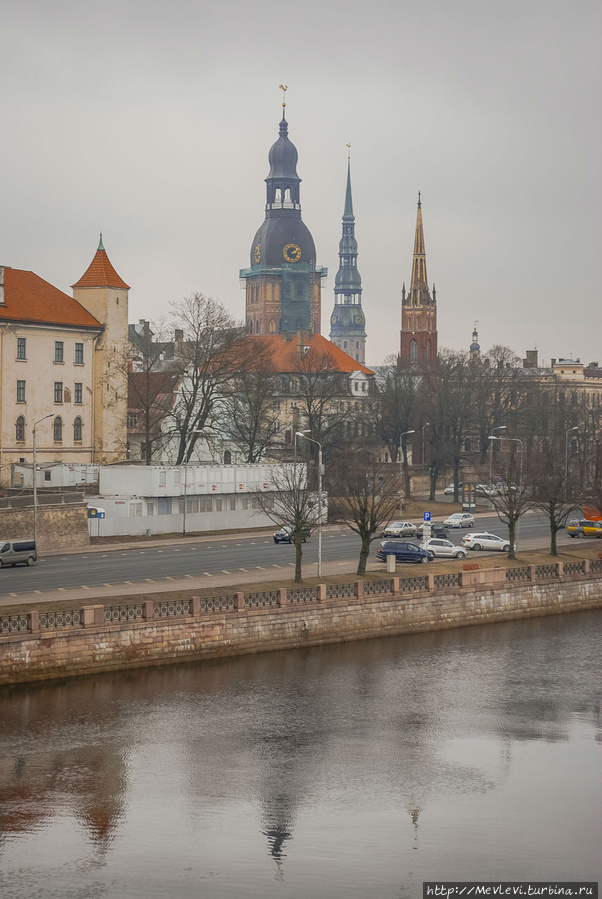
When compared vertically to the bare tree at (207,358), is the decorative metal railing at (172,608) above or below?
below

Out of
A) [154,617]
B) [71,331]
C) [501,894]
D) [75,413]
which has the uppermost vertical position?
[71,331]

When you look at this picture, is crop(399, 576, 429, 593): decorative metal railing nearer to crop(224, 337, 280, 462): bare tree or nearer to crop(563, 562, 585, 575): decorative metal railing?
crop(563, 562, 585, 575): decorative metal railing

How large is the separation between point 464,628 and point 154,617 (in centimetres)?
1624

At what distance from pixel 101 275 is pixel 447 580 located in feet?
153

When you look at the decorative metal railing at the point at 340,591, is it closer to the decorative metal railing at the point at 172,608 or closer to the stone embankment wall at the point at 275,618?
the stone embankment wall at the point at 275,618

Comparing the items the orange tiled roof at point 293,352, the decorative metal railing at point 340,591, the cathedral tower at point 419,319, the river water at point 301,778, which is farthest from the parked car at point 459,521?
the cathedral tower at point 419,319

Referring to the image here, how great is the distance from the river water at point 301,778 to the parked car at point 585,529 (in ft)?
114

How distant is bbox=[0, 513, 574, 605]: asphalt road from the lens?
4912 cm

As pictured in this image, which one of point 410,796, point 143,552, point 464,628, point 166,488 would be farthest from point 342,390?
point 410,796

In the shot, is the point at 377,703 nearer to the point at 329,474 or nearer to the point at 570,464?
the point at 329,474

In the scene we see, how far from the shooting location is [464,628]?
5338cm

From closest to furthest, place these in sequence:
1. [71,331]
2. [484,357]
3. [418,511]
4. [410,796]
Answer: [410,796] → [71,331] → [418,511] → [484,357]

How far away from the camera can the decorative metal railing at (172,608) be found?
141 ft

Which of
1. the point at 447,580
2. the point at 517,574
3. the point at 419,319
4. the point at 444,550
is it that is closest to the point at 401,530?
the point at 444,550
